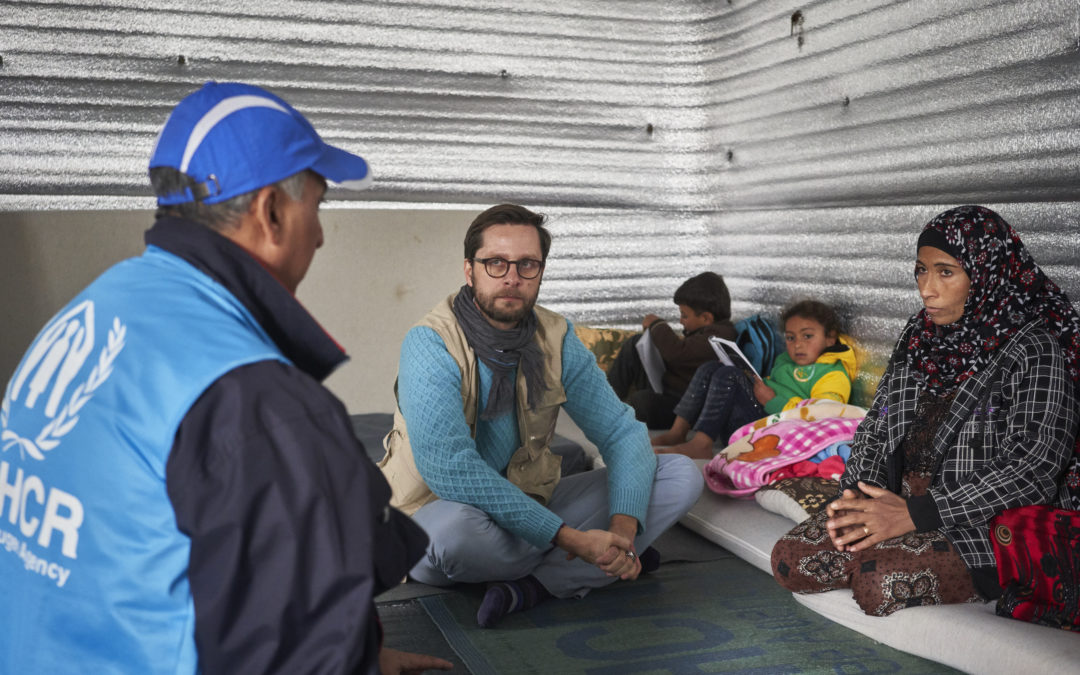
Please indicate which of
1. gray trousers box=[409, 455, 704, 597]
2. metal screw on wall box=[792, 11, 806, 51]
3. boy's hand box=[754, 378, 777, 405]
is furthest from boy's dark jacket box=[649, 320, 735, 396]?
gray trousers box=[409, 455, 704, 597]

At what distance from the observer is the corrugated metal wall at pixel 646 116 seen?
3.74m

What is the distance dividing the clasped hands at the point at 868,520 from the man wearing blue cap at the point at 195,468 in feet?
5.62

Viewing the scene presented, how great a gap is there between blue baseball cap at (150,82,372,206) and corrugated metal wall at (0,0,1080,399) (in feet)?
9.91

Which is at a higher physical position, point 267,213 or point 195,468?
point 267,213

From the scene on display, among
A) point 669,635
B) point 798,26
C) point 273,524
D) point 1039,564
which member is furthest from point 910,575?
point 798,26

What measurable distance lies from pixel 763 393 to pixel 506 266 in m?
2.16

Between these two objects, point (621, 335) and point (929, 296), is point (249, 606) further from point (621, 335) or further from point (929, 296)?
point (621, 335)

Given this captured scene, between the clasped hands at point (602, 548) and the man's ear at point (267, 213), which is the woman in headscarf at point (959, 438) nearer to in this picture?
the clasped hands at point (602, 548)

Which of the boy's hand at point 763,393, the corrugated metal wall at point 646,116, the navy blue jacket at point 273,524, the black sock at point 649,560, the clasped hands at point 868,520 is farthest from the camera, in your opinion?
the boy's hand at point 763,393

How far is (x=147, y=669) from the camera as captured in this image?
1138mm

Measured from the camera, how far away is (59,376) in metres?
1.18

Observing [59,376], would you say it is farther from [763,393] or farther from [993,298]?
[763,393]

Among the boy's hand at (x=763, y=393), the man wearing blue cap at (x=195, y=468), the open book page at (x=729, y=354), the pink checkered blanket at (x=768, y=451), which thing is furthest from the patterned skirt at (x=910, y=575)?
the open book page at (x=729, y=354)

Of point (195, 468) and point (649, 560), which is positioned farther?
point (649, 560)
